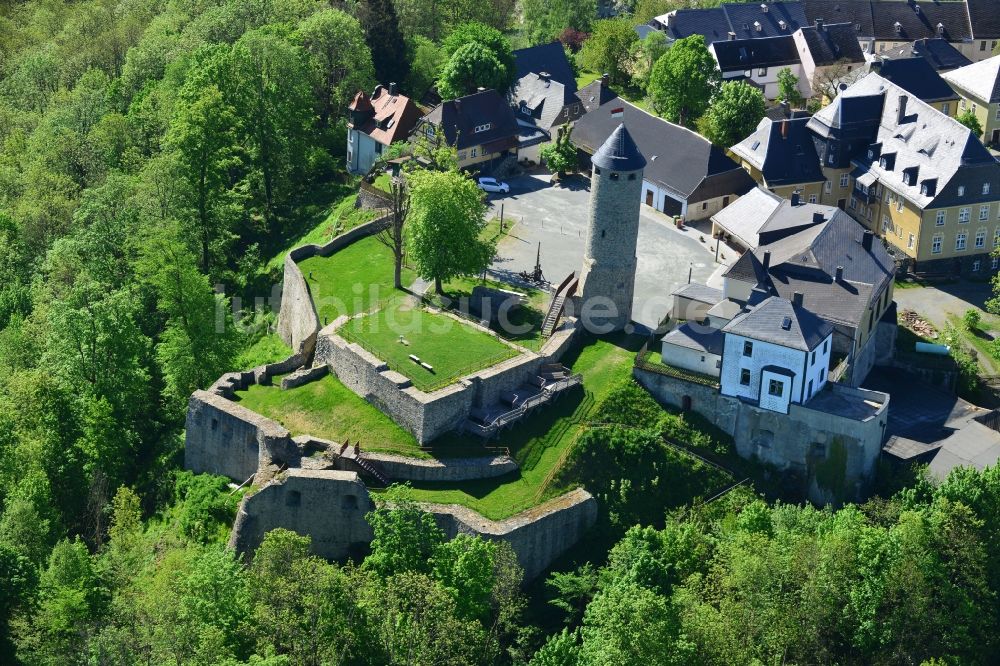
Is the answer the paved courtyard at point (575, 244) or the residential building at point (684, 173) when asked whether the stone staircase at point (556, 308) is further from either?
the residential building at point (684, 173)

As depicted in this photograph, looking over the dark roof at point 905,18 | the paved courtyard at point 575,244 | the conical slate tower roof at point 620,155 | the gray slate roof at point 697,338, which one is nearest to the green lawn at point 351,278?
the paved courtyard at point 575,244

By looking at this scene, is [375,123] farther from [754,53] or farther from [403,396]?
[403,396]

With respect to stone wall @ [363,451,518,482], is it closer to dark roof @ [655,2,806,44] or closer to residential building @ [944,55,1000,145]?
residential building @ [944,55,1000,145]

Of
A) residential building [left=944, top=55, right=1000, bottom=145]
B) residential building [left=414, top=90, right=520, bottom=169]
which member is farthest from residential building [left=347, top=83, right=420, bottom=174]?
residential building [left=944, top=55, right=1000, bottom=145]

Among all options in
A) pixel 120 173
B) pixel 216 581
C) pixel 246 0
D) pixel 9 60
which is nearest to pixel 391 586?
pixel 216 581

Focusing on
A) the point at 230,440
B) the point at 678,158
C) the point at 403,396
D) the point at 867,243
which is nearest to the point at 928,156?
the point at 867,243

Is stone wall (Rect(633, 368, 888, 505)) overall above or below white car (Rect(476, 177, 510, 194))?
below
